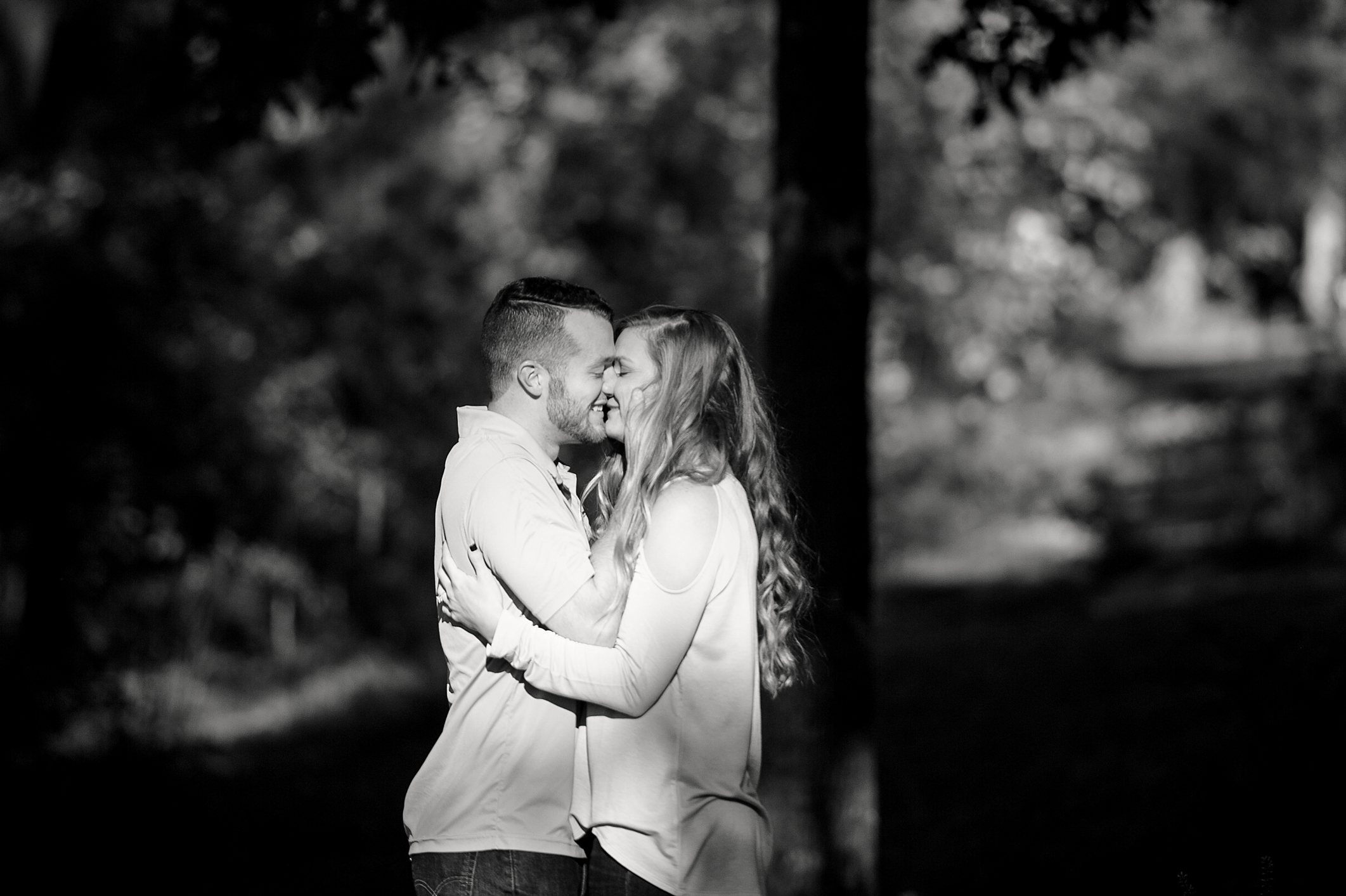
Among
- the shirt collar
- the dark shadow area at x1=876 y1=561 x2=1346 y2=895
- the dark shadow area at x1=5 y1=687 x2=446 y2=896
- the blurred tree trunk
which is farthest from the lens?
the dark shadow area at x1=5 y1=687 x2=446 y2=896

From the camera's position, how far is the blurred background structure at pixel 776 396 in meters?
5.59

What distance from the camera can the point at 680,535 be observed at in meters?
2.85

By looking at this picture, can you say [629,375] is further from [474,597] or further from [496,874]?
[496,874]

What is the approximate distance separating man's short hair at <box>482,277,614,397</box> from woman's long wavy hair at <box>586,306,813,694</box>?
16 cm

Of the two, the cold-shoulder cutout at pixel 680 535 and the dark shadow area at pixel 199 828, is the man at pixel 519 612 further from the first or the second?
the dark shadow area at pixel 199 828

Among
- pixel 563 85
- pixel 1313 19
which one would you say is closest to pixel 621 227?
pixel 563 85

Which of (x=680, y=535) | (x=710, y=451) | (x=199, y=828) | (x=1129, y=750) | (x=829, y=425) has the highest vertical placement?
(x=829, y=425)

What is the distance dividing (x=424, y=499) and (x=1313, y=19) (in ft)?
39.0

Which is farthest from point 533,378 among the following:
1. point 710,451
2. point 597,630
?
point 597,630

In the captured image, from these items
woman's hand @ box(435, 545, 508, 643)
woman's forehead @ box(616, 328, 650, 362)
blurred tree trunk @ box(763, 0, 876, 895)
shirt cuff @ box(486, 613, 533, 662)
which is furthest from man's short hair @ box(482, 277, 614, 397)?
blurred tree trunk @ box(763, 0, 876, 895)

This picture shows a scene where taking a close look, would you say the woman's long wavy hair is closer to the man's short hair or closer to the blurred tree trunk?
the man's short hair

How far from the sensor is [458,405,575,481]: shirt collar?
308 cm

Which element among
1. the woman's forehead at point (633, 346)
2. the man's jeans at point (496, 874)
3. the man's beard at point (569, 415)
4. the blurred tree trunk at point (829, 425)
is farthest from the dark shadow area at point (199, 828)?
the woman's forehead at point (633, 346)

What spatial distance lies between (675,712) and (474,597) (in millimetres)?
488
